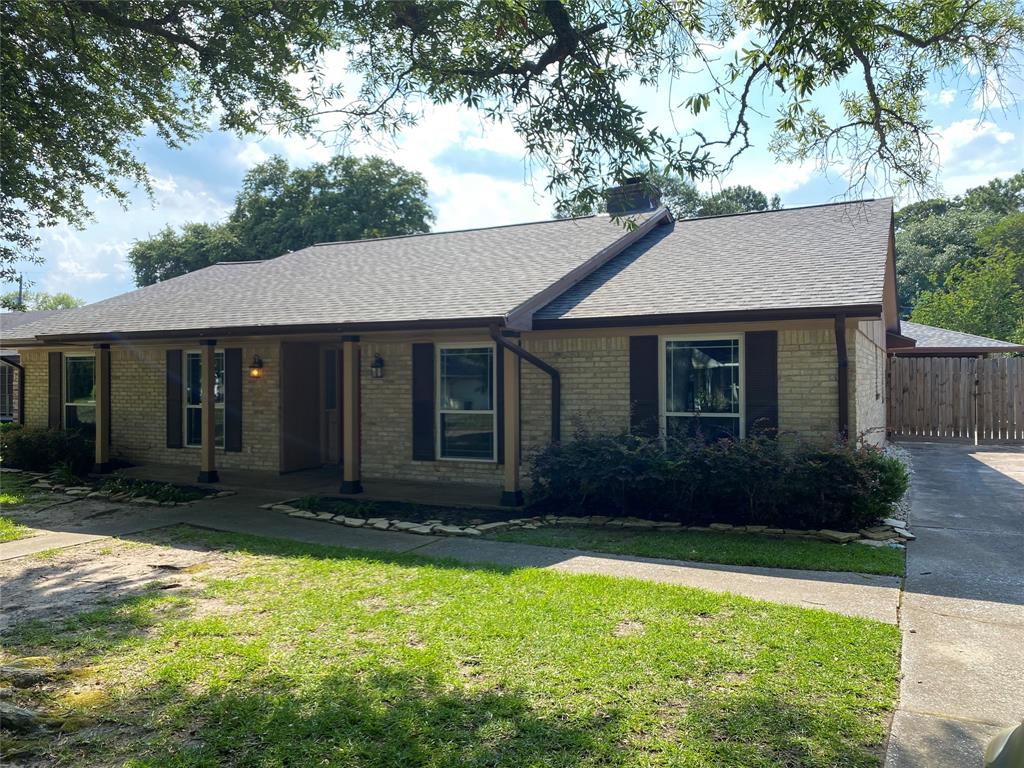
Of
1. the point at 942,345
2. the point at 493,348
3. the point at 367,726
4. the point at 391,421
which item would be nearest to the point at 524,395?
the point at 493,348

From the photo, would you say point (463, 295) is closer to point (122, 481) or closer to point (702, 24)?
point (702, 24)

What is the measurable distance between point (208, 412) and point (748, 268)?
930cm

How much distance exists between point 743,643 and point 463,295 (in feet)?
23.3

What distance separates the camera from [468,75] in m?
6.12

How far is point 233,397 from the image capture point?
13.3 metres

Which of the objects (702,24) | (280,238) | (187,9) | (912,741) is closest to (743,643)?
(912,741)

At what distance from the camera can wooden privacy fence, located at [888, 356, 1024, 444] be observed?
17625 millimetres

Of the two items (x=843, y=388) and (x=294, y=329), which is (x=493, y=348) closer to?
(x=294, y=329)

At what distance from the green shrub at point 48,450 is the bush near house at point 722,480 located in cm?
968

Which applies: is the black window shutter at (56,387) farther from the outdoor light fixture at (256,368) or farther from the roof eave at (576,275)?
the roof eave at (576,275)

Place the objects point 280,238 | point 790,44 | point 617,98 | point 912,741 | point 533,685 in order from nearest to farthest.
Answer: point 912,741
point 533,685
point 790,44
point 617,98
point 280,238

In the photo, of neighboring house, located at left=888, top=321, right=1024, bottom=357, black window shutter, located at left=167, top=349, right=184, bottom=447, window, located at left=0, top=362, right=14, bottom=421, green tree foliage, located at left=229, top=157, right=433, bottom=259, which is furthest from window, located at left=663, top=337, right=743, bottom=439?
green tree foliage, located at left=229, top=157, right=433, bottom=259

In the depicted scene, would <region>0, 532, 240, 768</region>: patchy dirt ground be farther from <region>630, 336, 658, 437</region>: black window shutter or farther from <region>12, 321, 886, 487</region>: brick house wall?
<region>630, 336, 658, 437</region>: black window shutter

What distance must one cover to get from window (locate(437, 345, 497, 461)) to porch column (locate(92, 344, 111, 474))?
657 cm
